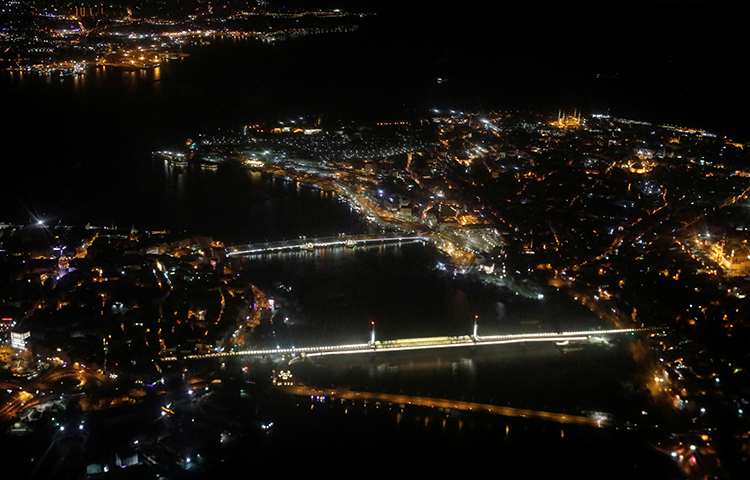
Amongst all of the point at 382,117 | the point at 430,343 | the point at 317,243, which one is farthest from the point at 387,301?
the point at 382,117

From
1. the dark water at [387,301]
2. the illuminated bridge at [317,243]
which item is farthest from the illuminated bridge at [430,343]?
the illuminated bridge at [317,243]

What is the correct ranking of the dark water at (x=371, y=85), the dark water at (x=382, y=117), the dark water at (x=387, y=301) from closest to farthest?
the dark water at (x=382, y=117) → the dark water at (x=387, y=301) → the dark water at (x=371, y=85)

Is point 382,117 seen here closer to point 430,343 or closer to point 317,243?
point 317,243

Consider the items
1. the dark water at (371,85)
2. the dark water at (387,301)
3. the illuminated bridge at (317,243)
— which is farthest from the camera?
the dark water at (371,85)

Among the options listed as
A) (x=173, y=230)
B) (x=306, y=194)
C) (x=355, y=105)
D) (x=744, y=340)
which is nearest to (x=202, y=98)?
(x=355, y=105)

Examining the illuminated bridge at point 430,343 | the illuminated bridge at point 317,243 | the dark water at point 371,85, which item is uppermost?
the dark water at point 371,85

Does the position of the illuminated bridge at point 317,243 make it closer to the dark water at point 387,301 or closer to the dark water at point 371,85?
the dark water at point 387,301

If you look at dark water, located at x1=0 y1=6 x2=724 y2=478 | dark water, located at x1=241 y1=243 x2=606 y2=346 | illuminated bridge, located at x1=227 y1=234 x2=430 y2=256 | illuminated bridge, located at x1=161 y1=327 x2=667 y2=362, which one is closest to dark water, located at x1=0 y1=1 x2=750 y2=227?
dark water, located at x1=0 y1=6 x2=724 y2=478
